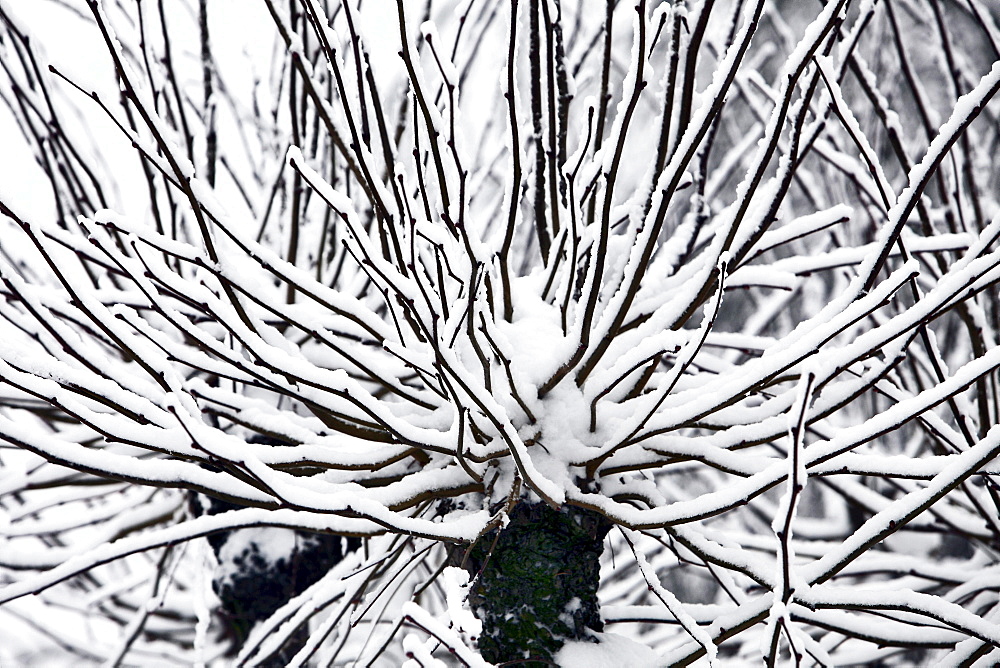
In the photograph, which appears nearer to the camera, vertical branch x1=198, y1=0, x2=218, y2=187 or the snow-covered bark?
the snow-covered bark

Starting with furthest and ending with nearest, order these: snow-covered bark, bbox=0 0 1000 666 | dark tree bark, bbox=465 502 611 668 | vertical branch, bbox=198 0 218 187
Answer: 1. vertical branch, bbox=198 0 218 187
2. dark tree bark, bbox=465 502 611 668
3. snow-covered bark, bbox=0 0 1000 666

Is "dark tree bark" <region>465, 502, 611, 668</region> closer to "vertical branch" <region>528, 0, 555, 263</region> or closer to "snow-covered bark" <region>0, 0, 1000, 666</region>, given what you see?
"snow-covered bark" <region>0, 0, 1000, 666</region>

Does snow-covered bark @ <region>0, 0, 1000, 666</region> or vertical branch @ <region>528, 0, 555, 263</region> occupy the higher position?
vertical branch @ <region>528, 0, 555, 263</region>

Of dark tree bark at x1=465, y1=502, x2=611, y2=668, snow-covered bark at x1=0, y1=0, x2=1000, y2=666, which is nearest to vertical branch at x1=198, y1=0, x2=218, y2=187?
snow-covered bark at x1=0, y1=0, x2=1000, y2=666

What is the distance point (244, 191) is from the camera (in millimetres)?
2139

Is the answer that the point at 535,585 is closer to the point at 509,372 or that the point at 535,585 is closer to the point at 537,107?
the point at 509,372

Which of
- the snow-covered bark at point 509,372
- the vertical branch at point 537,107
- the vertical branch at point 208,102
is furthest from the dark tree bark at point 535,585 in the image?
the vertical branch at point 208,102

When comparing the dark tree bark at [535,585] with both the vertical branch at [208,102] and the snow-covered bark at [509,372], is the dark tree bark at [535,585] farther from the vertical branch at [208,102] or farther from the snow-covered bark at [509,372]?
the vertical branch at [208,102]

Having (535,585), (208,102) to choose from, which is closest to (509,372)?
(535,585)

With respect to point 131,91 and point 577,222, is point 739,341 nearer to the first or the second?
point 577,222

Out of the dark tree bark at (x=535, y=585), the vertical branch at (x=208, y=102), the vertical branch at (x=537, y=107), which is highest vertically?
the vertical branch at (x=208, y=102)

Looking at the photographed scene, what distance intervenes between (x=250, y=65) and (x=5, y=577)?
173 cm

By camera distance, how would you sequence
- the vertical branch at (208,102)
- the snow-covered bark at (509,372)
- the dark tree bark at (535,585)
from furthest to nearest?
1. the vertical branch at (208,102)
2. the dark tree bark at (535,585)
3. the snow-covered bark at (509,372)

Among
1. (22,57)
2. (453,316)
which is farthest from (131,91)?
(22,57)
